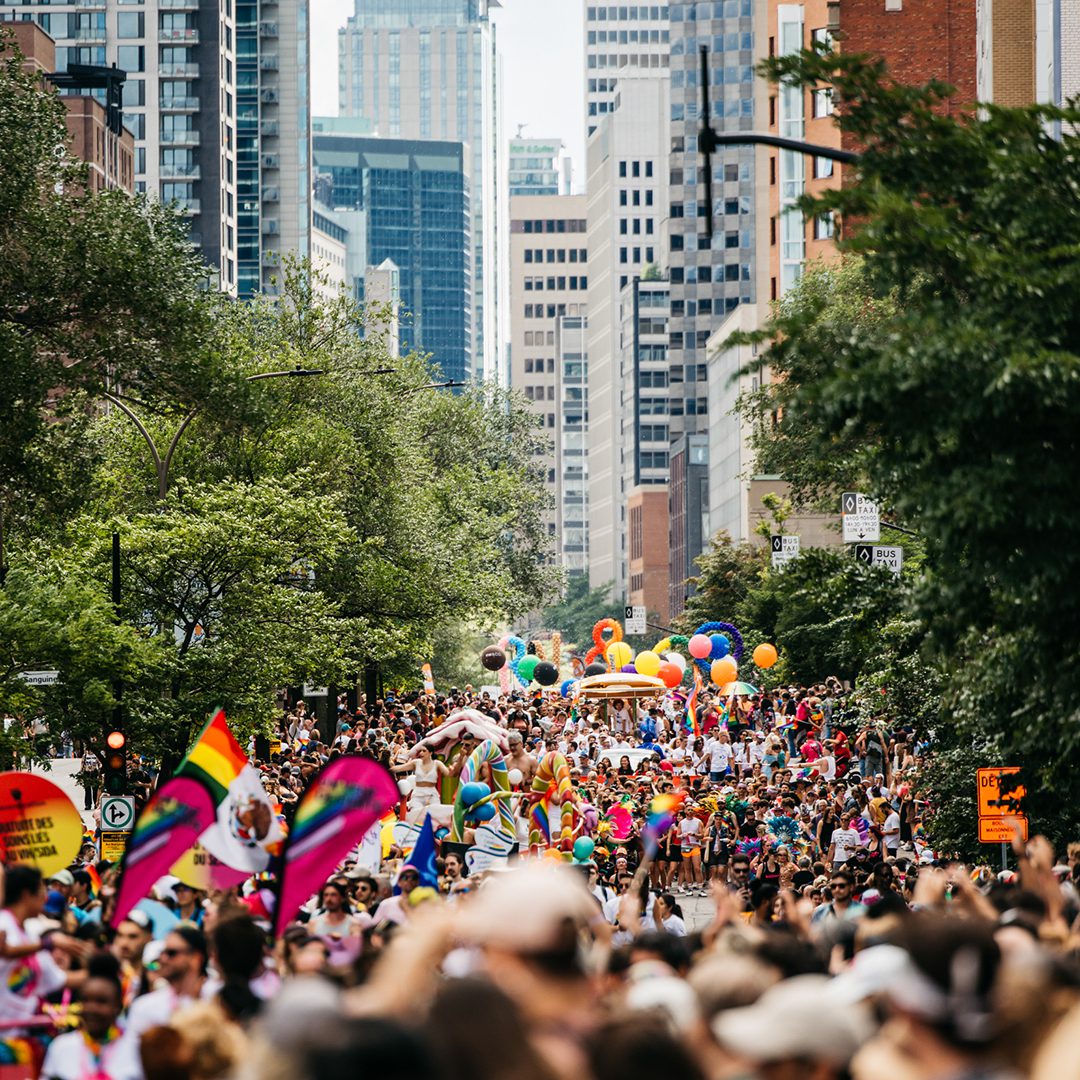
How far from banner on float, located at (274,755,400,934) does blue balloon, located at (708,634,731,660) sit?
44.9m

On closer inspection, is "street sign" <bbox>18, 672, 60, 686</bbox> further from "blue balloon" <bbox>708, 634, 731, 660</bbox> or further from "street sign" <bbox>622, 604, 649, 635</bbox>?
"street sign" <bbox>622, 604, 649, 635</bbox>

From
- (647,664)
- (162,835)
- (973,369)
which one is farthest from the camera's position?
(647,664)

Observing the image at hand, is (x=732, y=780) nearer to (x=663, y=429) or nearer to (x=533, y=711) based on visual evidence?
(x=533, y=711)

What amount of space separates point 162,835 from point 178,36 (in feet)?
517

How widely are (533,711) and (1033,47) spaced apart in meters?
21.0

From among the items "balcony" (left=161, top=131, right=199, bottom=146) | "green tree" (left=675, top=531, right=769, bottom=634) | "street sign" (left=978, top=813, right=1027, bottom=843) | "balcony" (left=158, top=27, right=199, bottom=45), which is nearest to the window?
"balcony" (left=158, top=27, right=199, bottom=45)

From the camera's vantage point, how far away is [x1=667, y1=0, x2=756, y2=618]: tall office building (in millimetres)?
174625

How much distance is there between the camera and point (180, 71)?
535 ft

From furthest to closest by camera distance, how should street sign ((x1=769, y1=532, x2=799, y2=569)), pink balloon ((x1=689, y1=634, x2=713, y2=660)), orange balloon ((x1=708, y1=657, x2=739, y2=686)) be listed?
1. pink balloon ((x1=689, y1=634, x2=713, y2=660))
2. orange balloon ((x1=708, y1=657, x2=739, y2=686))
3. street sign ((x1=769, y1=532, x2=799, y2=569))

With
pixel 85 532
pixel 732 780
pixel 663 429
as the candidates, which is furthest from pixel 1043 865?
pixel 663 429

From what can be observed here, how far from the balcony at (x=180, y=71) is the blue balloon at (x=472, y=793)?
147 meters

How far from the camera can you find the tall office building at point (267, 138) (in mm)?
181500

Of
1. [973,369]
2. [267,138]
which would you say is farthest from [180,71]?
[973,369]

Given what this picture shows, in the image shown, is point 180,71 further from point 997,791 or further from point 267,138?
point 997,791
